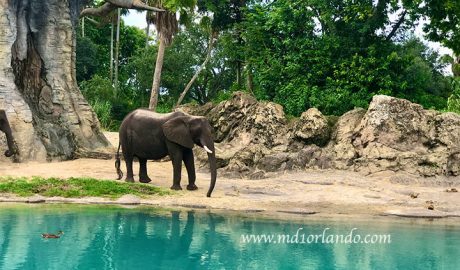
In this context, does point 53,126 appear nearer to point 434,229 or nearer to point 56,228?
point 56,228

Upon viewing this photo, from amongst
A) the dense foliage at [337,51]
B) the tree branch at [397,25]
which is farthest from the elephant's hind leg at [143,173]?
the tree branch at [397,25]

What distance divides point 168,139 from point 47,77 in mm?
6957

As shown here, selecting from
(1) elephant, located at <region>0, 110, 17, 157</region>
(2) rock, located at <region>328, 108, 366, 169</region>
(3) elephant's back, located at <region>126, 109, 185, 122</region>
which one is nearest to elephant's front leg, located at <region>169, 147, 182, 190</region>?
(3) elephant's back, located at <region>126, 109, 185, 122</region>

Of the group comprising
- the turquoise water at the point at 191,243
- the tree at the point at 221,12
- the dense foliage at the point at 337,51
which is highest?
the tree at the point at 221,12

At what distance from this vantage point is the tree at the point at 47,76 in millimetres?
17219

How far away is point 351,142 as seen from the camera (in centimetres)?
1683

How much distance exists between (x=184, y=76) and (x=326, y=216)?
31.2m

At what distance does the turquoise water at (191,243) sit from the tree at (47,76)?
22.4 feet

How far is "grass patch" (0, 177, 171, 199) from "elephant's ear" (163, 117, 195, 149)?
1.14 m

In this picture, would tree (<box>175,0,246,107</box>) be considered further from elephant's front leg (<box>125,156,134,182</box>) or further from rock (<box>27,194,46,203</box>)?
rock (<box>27,194,46,203</box>)

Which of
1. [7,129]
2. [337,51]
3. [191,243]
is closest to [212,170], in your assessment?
[191,243]

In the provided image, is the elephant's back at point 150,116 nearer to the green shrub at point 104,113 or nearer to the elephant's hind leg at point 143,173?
the elephant's hind leg at point 143,173

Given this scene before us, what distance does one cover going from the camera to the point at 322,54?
949 inches

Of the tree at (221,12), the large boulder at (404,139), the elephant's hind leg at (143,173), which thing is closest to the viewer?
the elephant's hind leg at (143,173)
